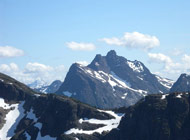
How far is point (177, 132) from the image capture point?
19762 centimetres

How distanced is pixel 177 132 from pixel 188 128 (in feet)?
21.0

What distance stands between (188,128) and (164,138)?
14323mm

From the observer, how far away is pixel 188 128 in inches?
7731

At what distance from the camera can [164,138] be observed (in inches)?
7795

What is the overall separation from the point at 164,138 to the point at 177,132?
7952 mm
